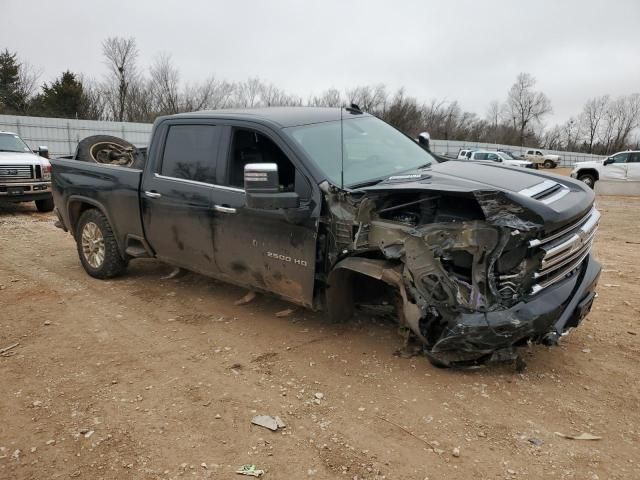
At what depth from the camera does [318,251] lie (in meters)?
3.83

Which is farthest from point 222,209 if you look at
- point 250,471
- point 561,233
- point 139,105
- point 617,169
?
point 139,105

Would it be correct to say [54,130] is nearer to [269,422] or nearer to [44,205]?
[44,205]

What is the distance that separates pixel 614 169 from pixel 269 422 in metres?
20.1

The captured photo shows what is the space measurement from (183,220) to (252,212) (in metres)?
0.94

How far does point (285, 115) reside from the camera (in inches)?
177

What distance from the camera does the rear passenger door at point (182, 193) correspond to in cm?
463

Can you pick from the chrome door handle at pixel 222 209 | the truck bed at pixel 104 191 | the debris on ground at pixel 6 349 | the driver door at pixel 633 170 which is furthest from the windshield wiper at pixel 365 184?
the driver door at pixel 633 170

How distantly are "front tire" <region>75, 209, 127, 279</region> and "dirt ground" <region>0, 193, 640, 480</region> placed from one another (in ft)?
2.53

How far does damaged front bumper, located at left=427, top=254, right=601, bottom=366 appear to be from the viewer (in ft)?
10.2

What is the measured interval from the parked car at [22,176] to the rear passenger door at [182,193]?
7.42 m

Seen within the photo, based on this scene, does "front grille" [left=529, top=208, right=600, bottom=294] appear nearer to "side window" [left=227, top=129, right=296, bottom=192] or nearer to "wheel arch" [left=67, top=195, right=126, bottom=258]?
"side window" [left=227, top=129, right=296, bottom=192]

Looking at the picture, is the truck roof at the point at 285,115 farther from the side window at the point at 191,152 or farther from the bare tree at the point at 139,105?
the bare tree at the point at 139,105

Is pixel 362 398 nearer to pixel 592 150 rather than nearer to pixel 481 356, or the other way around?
pixel 481 356

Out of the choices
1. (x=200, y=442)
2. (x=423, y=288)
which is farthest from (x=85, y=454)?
(x=423, y=288)
